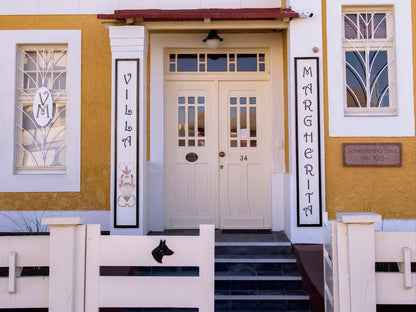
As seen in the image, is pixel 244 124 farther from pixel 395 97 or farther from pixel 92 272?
pixel 92 272

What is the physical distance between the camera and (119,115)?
5066mm

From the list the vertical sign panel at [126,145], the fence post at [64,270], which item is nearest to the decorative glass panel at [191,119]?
the vertical sign panel at [126,145]

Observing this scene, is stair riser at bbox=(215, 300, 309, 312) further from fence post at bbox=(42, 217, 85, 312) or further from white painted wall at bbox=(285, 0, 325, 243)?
fence post at bbox=(42, 217, 85, 312)

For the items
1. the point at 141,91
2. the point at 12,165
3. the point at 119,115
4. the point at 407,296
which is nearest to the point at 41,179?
the point at 12,165

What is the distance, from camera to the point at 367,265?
8.22 ft

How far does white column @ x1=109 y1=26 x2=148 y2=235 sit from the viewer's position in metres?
5.00

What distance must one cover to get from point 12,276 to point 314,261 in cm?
322

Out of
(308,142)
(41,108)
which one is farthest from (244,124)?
(41,108)

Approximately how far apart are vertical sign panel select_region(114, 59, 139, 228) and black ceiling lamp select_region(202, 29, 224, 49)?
1.13 m

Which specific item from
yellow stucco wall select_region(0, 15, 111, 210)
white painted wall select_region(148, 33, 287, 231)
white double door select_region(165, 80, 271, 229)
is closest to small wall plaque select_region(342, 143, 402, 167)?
white painted wall select_region(148, 33, 287, 231)

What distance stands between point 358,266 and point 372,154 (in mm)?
2862

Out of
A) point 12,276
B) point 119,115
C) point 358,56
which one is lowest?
point 12,276

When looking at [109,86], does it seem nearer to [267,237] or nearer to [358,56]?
[267,237]

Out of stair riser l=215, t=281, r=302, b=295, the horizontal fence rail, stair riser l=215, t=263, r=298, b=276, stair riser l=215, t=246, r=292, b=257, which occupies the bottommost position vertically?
stair riser l=215, t=281, r=302, b=295
